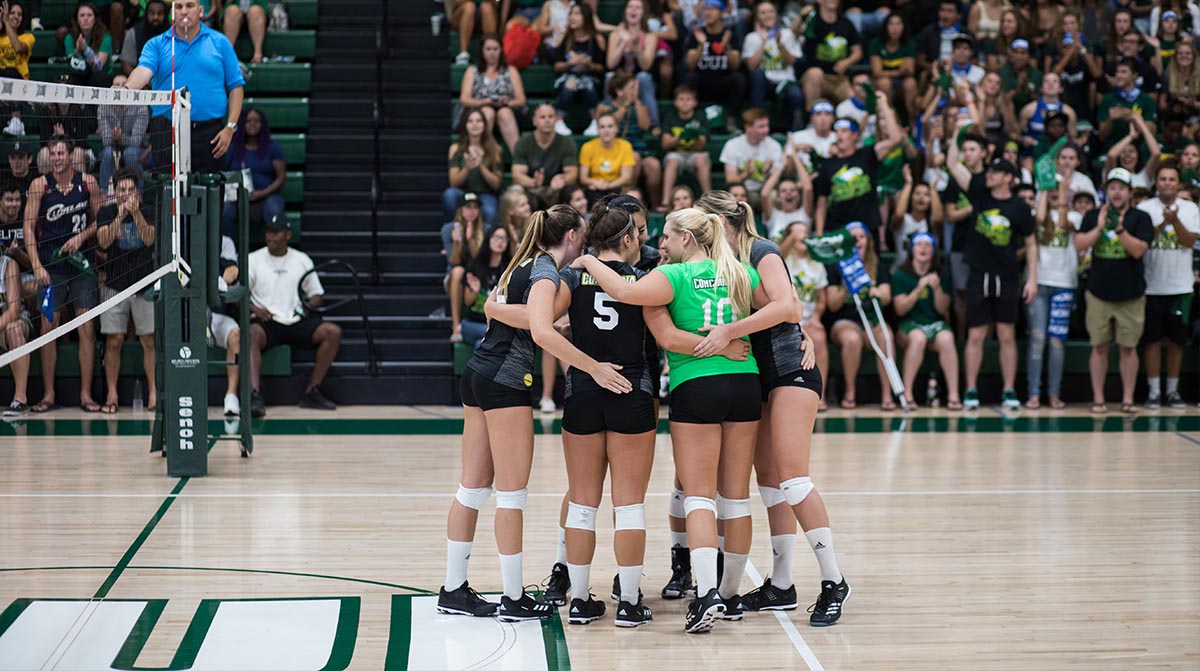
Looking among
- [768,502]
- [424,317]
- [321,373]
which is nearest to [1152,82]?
[424,317]

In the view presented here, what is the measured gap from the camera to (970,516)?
7883mm

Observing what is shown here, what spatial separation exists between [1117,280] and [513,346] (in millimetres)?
8211

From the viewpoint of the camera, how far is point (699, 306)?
219 inches

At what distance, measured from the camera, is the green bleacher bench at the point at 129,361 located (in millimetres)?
11781

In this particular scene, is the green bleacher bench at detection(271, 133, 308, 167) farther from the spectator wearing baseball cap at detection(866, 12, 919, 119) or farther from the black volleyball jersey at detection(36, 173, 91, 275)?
the spectator wearing baseball cap at detection(866, 12, 919, 119)

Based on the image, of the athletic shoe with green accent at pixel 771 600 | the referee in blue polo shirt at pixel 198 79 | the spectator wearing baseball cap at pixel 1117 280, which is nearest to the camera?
the athletic shoe with green accent at pixel 771 600

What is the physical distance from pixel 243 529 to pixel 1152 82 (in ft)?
37.1

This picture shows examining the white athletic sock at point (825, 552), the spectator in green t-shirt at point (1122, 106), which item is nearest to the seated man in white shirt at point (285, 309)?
the white athletic sock at point (825, 552)

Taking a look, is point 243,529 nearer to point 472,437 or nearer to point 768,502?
point 472,437

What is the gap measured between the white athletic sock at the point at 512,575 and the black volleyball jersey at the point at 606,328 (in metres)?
0.74

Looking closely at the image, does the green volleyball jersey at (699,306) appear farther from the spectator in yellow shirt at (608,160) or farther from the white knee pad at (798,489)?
the spectator in yellow shirt at (608,160)

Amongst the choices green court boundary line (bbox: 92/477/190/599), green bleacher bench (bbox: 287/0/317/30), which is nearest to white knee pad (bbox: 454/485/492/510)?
green court boundary line (bbox: 92/477/190/599)

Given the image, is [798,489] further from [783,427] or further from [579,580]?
[579,580]

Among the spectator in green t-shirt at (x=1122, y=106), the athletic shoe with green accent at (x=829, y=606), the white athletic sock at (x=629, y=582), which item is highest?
the spectator in green t-shirt at (x=1122, y=106)
